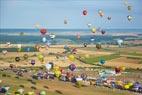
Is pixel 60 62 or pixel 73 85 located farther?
pixel 60 62

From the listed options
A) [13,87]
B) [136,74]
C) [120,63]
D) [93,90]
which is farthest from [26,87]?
[120,63]

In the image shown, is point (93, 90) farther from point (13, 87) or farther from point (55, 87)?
point (13, 87)

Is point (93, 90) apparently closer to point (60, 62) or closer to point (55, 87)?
point (55, 87)

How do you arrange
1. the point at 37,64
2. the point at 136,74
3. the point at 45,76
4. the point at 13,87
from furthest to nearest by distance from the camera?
the point at 37,64
the point at 136,74
the point at 45,76
the point at 13,87

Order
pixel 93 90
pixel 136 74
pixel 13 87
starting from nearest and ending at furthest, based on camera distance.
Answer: pixel 13 87, pixel 93 90, pixel 136 74

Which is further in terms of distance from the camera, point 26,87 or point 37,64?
point 37,64

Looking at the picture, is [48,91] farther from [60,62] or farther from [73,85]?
[60,62]

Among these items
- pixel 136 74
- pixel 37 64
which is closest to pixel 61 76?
pixel 136 74

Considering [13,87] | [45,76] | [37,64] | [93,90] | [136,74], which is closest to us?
[13,87]

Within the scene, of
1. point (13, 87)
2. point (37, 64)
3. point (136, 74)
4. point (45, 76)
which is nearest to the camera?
point (13, 87)
